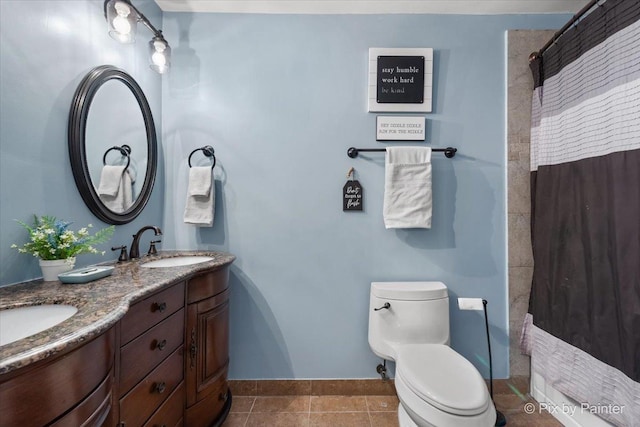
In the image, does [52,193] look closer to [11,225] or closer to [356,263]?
[11,225]

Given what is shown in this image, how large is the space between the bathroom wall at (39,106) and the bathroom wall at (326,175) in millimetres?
573

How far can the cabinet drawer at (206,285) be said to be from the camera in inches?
50.1

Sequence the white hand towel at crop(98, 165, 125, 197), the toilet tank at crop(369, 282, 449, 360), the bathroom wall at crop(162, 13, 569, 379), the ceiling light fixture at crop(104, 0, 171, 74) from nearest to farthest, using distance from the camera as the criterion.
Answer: the ceiling light fixture at crop(104, 0, 171, 74) < the white hand towel at crop(98, 165, 125, 197) < the toilet tank at crop(369, 282, 449, 360) < the bathroom wall at crop(162, 13, 569, 379)

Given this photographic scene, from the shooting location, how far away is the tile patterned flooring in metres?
1.52

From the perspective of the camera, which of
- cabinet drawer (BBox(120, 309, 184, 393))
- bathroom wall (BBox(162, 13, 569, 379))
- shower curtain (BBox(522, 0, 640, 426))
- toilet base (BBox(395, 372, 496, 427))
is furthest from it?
bathroom wall (BBox(162, 13, 569, 379))

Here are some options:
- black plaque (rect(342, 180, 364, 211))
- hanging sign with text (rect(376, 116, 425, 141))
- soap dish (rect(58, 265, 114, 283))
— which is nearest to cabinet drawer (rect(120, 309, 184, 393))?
soap dish (rect(58, 265, 114, 283))

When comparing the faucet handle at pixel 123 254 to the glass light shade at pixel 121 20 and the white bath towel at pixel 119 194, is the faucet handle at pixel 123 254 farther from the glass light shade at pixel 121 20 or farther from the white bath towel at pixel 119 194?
the glass light shade at pixel 121 20

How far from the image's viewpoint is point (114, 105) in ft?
4.59

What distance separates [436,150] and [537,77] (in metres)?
0.72

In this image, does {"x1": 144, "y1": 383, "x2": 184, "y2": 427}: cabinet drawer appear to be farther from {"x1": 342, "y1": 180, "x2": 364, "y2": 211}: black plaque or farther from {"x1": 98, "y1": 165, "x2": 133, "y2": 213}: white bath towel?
{"x1": 342, "y1": 180, "x2": 364, "y2": 211}: black plaque

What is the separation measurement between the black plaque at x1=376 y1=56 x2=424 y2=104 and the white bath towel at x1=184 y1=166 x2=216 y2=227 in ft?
3.87

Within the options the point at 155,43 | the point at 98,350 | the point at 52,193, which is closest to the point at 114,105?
the point at 155,43

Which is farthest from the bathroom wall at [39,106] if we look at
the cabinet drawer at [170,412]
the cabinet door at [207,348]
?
the cabinet drawer at [170,412]

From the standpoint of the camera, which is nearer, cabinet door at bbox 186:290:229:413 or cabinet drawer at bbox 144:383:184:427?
cabinet drawer at bbox 144:383:184:427
